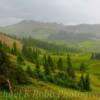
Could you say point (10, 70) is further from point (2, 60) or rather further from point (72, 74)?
point (72, 74)

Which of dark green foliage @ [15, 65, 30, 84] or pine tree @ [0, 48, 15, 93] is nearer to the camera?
pine tree @ [0, 48, 15, 93]

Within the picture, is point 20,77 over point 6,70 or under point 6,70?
under

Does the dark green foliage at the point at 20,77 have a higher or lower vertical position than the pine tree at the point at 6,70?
lower

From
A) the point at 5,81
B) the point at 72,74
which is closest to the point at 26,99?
the point at 5,81

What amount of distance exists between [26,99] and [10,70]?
72.7 feet

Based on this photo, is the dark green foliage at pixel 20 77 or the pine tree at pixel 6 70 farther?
the dark green foliage at pixel 20 77

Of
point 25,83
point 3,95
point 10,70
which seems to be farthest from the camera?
point 25,83

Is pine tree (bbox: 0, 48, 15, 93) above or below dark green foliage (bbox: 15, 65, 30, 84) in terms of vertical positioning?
above

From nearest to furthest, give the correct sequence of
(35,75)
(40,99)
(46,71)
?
(40,99) → (35,75) → (46,71)

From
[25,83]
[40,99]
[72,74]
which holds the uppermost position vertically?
[40,99]

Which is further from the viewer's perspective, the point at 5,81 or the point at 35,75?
the point at 35,75

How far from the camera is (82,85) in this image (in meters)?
144

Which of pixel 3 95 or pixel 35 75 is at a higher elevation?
Answer: pixel 3 95

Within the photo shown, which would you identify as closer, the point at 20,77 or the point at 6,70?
the point at 6,70
